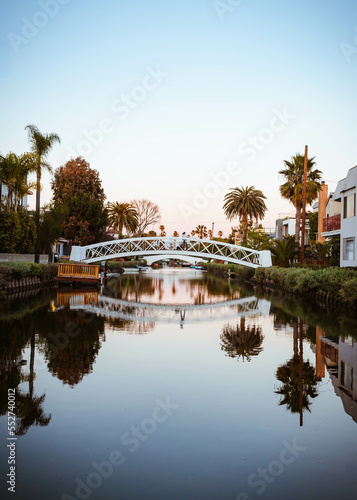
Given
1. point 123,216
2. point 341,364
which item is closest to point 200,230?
point 123,216

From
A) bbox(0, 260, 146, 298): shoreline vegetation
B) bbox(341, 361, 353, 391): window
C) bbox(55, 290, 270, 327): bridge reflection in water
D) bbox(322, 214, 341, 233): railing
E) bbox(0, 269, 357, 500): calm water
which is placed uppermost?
bbox(322, 214, 341, 233): railing

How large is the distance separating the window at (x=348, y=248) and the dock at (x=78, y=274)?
1734 cm

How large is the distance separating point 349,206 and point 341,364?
2447cm

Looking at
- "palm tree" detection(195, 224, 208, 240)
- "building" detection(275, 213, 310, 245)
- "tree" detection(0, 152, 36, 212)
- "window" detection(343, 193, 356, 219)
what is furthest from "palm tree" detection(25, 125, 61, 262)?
"palm tree" detection(195, 224, 208, 240)

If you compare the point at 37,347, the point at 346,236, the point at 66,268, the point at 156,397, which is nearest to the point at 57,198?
the point at 66,268

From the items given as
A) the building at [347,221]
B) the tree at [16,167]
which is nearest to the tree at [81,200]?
the tree at [16,167]

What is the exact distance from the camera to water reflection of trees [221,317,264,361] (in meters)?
12.4

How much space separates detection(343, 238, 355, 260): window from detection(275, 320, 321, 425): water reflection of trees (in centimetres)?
2171

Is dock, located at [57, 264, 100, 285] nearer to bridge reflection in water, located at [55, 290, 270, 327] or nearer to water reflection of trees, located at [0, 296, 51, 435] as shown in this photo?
bridge reflection in water, located at [55, 290, 270, 327]

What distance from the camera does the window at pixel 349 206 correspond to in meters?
32.7

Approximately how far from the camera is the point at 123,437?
632 centimetres

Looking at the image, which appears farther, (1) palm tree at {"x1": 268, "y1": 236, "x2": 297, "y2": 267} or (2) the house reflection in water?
(1) palm tree at {"x1": 268, "y1": 236, "x2": 297, "y2": 267}

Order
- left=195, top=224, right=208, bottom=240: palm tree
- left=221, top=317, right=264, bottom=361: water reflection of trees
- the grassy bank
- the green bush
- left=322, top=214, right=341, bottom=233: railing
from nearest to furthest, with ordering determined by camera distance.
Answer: left=221, top=317, right=264, bottom=361: water reflection of trees, the green bush, the grassy bank, left=322, top=214, right=341, bottom=233: railing, left=195, top=224, right=208, bottom=240: palm tree

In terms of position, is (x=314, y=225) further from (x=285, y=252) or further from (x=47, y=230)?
(x=47, y=230)
